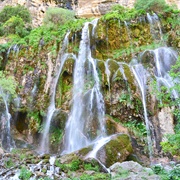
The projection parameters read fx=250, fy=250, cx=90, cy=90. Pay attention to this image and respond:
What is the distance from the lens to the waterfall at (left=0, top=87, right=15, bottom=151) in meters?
12.0

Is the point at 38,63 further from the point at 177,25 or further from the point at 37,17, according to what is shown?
the point at 37,17

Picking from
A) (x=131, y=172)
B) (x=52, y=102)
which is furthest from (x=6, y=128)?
(x=131, y=172)

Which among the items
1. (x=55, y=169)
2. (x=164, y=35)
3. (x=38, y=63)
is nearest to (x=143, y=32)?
(x=164, y=35)

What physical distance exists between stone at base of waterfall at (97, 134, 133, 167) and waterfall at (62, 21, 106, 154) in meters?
1.57

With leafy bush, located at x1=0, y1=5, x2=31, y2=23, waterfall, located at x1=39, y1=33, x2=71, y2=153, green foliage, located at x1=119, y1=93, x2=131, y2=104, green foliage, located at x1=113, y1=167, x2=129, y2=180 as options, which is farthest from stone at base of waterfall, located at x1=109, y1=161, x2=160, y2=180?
leafy bush, located at x1=0, y1=5, x2=31, y2=23

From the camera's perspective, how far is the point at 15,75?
51.0 ft

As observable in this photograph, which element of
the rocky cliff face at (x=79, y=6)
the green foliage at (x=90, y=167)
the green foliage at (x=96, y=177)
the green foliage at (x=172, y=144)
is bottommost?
the green foliage at (x=96, y=177)

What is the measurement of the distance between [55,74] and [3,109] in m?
3.50

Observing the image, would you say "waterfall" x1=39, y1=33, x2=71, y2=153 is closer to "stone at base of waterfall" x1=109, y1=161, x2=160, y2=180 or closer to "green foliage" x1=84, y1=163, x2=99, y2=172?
"green foliage" x1=84, y1=163, x2=99, y2=172

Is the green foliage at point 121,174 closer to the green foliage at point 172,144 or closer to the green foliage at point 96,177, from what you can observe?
the green foliage at point 96,177

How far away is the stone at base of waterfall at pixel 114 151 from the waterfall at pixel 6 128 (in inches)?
193

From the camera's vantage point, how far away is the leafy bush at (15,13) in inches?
883

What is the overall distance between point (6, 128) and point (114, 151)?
622 centimetres

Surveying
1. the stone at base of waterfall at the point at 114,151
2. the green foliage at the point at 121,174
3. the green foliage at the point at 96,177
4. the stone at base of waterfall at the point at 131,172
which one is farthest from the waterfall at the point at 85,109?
the green foliage at the point at 121,174
